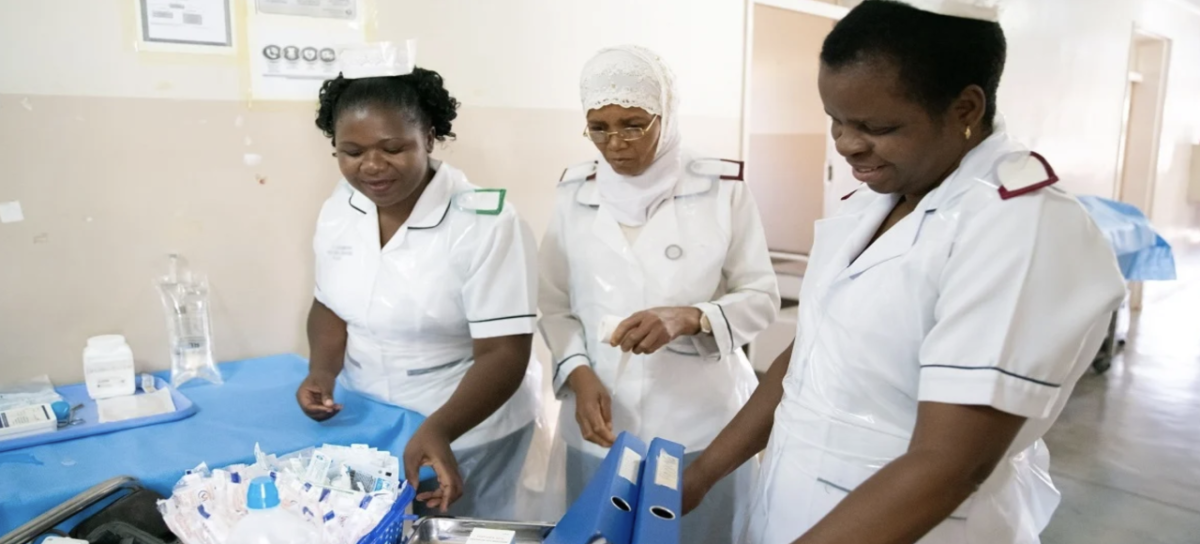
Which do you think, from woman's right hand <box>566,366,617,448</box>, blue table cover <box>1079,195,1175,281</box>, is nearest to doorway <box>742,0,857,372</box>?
blue table cover <box>1079,195,1175,281</box>

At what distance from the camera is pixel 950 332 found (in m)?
0.72

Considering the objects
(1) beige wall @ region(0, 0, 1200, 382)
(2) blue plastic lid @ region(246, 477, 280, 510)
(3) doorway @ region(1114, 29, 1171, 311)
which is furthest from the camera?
(3) doorway @ region(1114, 29, 1171, 311)

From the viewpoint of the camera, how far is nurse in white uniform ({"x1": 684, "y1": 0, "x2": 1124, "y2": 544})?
70cm

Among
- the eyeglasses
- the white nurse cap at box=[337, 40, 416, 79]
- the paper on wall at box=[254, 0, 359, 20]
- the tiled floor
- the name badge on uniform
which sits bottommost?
the tiled floor

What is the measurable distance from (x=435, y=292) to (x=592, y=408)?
1.18 feet

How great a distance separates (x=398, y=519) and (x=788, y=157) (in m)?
4.01

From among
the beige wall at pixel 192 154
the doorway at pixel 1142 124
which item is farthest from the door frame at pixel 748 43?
the doorway at pixel 1142 124

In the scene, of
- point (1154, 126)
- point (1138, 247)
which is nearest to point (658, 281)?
point (1138, 247)

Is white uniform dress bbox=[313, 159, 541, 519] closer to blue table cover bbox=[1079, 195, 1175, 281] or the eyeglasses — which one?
the eyeglasses

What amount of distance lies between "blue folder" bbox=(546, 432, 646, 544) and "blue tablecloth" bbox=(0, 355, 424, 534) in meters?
0.54

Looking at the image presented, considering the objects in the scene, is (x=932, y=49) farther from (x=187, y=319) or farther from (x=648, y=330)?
(x=187, y=319)

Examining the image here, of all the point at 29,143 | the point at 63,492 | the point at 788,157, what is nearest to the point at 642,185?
the point at 63,492

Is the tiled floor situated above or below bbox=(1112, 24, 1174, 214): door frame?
below

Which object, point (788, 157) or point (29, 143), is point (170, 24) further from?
point (788, 157)
